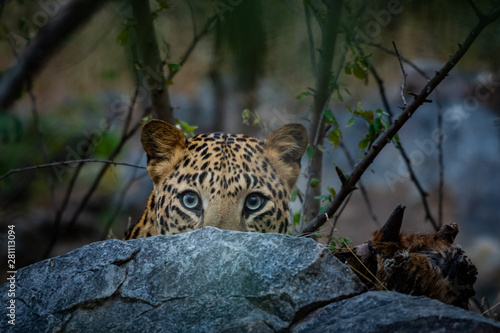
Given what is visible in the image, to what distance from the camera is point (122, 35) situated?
471 centimetres

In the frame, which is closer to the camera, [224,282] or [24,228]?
[224,282]

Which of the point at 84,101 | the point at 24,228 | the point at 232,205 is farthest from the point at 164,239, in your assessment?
the point at 24,228

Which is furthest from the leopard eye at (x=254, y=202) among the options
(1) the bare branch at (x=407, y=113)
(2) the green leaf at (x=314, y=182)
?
(2) the green leaf at (x=314, y=182)

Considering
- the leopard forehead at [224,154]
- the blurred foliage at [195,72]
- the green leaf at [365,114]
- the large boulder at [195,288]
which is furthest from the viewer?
the green leaf at [365,114]

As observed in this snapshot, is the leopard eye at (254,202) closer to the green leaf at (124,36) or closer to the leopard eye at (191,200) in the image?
the leopard eye at (191,200)

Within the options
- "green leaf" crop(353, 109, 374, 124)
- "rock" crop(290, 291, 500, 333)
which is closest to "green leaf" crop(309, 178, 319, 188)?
"green leaf" crop(353, 109, 374, 124)

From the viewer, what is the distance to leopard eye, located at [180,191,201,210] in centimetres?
376

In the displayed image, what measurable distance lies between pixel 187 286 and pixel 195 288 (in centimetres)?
4

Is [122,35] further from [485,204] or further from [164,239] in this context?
[485,204]

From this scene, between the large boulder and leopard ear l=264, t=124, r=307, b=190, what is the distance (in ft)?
3.81

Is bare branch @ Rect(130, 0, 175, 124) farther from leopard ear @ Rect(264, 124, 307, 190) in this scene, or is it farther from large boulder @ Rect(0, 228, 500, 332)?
large boulder @ Rect(0, 228, 500, 332)

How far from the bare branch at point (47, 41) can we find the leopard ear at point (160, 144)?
899mm

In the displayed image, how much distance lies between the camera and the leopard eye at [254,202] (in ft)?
12.4

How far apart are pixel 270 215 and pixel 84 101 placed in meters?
8.18
